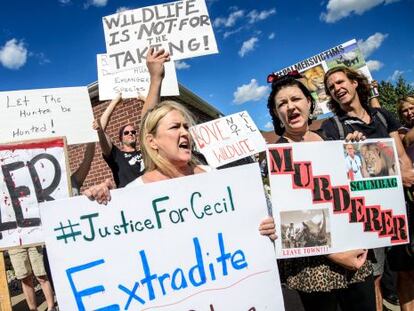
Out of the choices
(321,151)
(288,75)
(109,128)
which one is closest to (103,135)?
(288,75)

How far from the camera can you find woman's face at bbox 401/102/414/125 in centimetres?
382

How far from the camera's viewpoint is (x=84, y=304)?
147 centimetres

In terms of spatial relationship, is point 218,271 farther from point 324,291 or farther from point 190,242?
point 324,291

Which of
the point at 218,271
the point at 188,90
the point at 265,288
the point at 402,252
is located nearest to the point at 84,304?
the point at 218,271

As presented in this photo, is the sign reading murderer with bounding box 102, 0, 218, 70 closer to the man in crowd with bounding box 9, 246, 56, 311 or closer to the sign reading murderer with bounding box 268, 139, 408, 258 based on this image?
the sign reading murderer with bounding box 268, 139, 408, 258

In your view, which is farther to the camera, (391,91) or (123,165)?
(391,91)

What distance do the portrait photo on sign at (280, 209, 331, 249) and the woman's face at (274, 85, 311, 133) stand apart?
464mm

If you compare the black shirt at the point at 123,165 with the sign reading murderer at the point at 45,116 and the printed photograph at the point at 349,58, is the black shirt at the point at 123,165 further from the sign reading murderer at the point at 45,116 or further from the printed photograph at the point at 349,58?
the printed photograph at the point at 349,58

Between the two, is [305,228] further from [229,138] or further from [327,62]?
[327,62]

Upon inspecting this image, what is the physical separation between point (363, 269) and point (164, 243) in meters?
1.05

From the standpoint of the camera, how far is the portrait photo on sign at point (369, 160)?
1924 millimetres

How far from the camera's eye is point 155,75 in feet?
7.80

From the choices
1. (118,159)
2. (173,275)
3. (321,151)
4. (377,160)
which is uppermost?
(118,159)

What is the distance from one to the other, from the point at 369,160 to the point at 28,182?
2.23 metres
